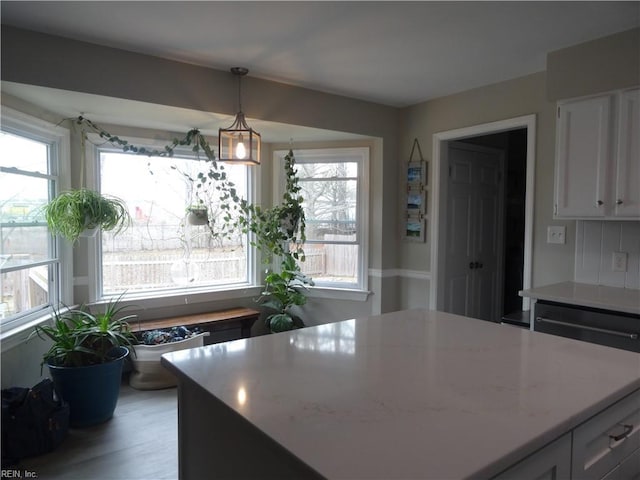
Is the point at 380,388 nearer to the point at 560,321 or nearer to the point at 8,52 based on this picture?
the point at 560,321

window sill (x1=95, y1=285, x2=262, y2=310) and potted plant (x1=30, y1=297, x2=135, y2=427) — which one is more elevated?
window sill (x1=95, y1=285, x2=262, y2=310)

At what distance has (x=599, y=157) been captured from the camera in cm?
252

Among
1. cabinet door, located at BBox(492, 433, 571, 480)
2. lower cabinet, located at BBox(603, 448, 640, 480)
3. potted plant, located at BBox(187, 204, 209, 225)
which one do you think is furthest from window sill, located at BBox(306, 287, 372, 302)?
cabinet door, located at BBox(492, 433, 571, 480)

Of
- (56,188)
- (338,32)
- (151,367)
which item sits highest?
(338,32)

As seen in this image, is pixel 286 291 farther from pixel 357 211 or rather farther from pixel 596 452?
pixel 596 452

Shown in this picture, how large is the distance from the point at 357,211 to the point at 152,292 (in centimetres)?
207

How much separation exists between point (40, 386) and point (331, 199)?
2.82 metres

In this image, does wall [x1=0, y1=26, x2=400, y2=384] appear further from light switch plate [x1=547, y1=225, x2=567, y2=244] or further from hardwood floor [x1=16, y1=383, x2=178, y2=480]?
light switch plate [x1=547, y1=225, x2=567, y2=244]

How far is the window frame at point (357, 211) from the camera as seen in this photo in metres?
4.20

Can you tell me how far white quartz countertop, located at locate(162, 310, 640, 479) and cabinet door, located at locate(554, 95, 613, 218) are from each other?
4.46 feet

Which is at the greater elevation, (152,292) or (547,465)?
(547,465)

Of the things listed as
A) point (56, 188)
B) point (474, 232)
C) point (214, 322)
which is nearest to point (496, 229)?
point (474, 232)

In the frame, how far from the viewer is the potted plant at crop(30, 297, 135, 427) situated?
2.74m

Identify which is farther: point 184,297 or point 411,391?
point 184,297
